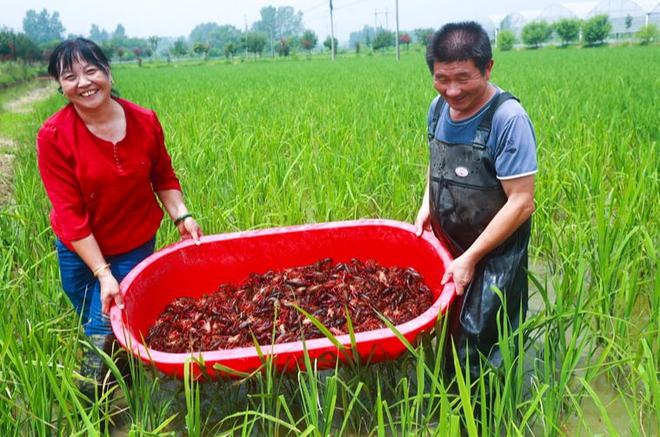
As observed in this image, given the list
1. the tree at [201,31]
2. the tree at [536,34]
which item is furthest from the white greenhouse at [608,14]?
the tree at [201,31]

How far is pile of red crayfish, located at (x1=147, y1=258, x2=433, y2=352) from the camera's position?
1604 mm

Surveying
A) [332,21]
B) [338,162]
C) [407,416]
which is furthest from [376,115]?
[332,21]

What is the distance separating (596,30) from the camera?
1278 inches

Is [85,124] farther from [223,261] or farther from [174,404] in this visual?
[174,404]

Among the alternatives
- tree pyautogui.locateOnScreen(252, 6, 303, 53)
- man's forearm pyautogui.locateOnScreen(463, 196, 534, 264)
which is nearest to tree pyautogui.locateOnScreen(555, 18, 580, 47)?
man's forearm pyautogui.locateOnScreen(463, 196, 534, 264)

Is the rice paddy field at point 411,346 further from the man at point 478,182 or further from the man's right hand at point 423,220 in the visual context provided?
the man's right hand at point 423,220

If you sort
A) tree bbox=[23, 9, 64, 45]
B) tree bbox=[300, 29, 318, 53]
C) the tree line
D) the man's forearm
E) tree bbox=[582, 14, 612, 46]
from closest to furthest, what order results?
the man's forearm
the tree line
tree bbox=[582, 14, 612, 46]
tree bbox=[300, 29, 318, 53]
tree bbox=[23, 9, 64, 45]

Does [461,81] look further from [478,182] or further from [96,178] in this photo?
[96,178]

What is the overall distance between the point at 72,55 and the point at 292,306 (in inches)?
37.2

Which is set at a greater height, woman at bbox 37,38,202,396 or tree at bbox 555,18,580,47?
tree at bbox 555,18,580,47

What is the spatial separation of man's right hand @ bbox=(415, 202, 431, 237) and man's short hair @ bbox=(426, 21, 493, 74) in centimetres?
54

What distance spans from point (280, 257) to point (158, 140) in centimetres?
59

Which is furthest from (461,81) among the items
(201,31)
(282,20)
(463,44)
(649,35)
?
(201,31)

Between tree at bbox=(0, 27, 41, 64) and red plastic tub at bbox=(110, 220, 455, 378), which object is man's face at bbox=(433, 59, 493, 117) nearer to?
red plastic tub at bbox=(110, 220, 455, 378)
